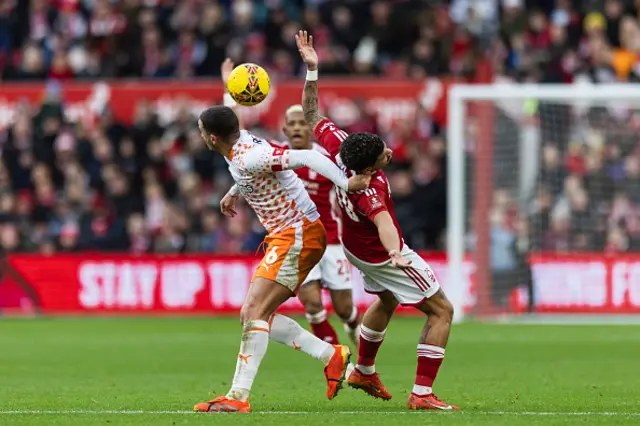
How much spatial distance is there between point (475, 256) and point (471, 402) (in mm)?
11775

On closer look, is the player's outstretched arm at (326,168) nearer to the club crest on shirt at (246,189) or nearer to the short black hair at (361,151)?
the short black hair at (361,151)

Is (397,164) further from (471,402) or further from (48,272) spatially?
(471,402)

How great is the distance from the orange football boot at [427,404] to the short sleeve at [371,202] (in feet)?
4.57

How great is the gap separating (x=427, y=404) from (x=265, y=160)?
2.16 m

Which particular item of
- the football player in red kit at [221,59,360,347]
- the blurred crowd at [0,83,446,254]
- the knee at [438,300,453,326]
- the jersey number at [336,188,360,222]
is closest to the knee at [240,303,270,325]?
the jersey number at [336,188,360,222]

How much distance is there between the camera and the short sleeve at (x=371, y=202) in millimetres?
9422

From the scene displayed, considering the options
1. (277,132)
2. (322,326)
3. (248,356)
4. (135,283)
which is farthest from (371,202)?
(277,132)

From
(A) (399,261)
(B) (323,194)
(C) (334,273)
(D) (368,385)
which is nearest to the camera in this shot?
(A) (399,261)

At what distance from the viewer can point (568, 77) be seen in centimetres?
2408

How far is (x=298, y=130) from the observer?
1323 cm

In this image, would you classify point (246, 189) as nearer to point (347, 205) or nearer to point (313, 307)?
point (347, 205)

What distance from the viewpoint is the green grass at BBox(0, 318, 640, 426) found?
29.9 feet

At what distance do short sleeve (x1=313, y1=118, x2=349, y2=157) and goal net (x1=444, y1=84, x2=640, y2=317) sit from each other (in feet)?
37.0

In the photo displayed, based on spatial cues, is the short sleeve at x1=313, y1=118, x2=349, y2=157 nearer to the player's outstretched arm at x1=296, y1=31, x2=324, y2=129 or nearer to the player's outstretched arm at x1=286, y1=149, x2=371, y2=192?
the player's outstretched arm at x1=296, y1=31, x2=324, y2=129
